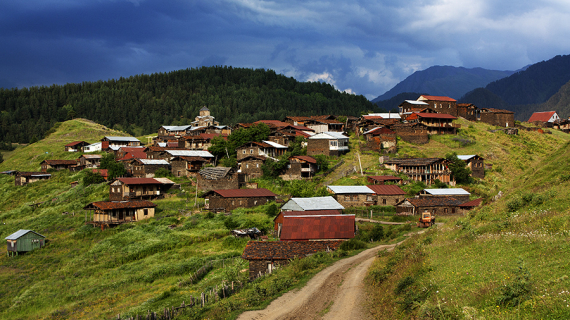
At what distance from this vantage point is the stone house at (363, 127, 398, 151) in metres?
69.5

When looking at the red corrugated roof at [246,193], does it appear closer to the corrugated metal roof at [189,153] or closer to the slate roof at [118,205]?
the slate roof at [118,205]

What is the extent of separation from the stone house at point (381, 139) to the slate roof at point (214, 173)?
26.1 meters

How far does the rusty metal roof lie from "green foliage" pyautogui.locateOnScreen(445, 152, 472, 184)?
33.5ft

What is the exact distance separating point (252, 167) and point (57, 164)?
157 ft

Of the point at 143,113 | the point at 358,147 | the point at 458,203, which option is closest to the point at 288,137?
the point at 358,147

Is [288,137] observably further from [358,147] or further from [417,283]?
[417,283]

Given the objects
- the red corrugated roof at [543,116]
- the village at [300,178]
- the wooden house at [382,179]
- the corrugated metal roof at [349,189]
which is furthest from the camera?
the red corrugated roof at [543,116]

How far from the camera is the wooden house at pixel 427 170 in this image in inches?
2340

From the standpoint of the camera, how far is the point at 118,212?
166 feet

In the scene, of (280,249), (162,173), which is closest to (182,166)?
(162,173)

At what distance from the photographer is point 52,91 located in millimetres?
171625

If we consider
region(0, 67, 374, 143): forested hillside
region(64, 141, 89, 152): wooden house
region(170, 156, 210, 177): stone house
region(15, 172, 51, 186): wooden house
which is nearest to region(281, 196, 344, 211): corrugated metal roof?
region(170, 156, 210, 177): stone house

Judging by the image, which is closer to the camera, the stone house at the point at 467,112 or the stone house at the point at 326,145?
the stone house at the point at 326,145

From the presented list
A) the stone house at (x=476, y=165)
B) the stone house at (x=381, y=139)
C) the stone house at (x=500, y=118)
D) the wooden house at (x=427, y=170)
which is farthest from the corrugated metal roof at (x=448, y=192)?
the stone house at (x=500, y=118)
